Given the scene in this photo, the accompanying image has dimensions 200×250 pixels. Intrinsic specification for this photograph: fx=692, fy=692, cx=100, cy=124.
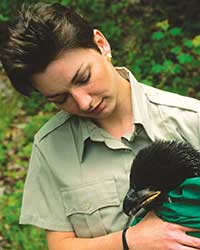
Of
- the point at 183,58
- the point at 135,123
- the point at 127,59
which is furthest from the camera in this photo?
the point at 127,59

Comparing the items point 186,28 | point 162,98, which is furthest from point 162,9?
point 162,98

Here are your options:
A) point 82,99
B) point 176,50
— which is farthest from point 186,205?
point 176,50

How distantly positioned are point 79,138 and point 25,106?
3.27 meters

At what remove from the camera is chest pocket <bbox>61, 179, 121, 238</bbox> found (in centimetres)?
297

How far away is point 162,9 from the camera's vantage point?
685 cm

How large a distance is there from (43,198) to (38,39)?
2.53 feet

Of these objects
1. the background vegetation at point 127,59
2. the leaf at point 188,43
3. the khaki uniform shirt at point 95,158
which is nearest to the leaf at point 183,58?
the background vegetation at point 127,59

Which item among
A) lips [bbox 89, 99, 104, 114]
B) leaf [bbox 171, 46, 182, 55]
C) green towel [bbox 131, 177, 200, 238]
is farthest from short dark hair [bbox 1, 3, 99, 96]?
leaf [bbox 171, 46, 182, 55]

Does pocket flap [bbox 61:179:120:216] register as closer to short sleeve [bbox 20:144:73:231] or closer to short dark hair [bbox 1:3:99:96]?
short sleeve [bbox 20:144:73:231]

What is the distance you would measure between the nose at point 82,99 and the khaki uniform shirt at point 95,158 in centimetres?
23

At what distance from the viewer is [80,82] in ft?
9.18

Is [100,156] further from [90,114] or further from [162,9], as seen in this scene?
[162,9]

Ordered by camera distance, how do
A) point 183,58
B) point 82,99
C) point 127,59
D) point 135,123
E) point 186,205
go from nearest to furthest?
Result: point 186,205 < point 82,99 < point 135,123 < point 183,58 < point 127,59

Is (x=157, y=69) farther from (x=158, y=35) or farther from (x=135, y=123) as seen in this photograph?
(x=135, y=123)
